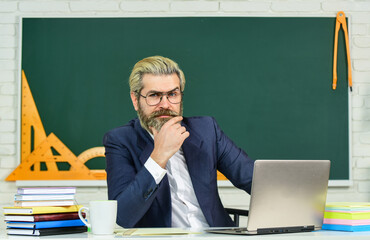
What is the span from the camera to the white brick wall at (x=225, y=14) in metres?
3.20

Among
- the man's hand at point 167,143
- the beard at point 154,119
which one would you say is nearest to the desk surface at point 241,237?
the man's hand at point 167,143

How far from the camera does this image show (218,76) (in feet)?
10.6

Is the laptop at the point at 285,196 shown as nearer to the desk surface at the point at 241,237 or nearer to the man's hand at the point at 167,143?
the desk surface at the point at 241,237

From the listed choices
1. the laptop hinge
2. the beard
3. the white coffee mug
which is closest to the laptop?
the laptop hinge

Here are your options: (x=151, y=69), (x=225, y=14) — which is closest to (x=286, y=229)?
(x=151, y=69)

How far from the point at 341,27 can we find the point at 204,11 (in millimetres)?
Result: 894

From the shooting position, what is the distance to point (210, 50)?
326 centimetres

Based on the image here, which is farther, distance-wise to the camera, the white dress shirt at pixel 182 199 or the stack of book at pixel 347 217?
the white dress shirt at pixel 182 199

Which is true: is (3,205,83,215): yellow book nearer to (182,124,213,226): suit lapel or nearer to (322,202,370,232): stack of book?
(182,124,213,226): suit lapel

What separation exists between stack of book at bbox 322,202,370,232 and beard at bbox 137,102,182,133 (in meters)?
0.73

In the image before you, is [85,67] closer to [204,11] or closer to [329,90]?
[204,11]

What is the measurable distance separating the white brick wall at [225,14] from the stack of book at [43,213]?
71.1 inches

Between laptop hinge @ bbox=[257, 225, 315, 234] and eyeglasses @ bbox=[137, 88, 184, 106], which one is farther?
eyeglasses @ bbox=[137, 88, 184, 106]

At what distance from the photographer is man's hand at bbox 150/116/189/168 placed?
5.48 ft
